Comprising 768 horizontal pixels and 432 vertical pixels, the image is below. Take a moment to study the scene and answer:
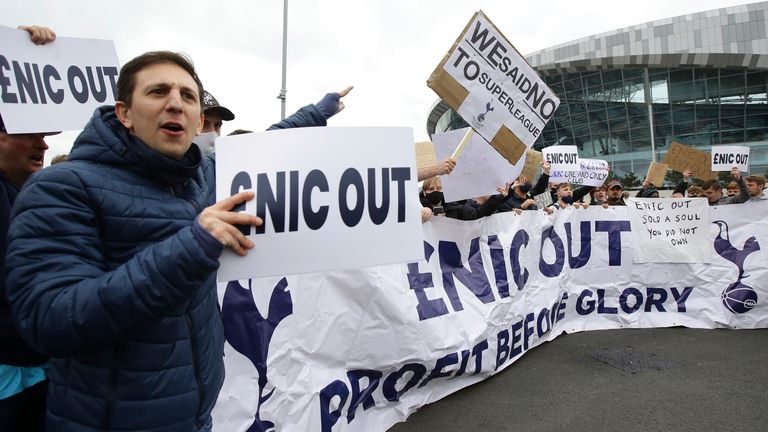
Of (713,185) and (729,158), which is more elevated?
(729,158)

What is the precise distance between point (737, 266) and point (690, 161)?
3271mm

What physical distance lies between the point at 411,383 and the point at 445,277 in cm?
92

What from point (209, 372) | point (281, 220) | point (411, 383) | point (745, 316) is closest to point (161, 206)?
point (281, 220)

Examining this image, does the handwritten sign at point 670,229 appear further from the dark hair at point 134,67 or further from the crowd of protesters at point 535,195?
the dark hair at point 134,67

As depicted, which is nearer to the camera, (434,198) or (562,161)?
(434,198)

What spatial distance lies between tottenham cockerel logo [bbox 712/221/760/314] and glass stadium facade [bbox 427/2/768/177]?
40.5 m

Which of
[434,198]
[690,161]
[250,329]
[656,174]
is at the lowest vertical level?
[250,329]

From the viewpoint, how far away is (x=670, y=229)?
19.1 ft

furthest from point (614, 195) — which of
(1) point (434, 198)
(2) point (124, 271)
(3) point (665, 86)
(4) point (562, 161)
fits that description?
(3) point (665, 86)

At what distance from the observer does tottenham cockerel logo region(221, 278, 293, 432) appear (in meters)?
2.60

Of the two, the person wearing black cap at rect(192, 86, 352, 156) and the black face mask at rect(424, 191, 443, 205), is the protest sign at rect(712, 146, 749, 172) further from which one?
the person wearing black cap at rect(192, 86, 352, 156)

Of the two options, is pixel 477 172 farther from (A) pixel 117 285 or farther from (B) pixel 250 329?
(A) pixel 117 285

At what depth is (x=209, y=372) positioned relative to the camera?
4.61 feet

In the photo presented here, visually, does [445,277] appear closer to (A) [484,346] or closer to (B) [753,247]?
(A) [484,346]
